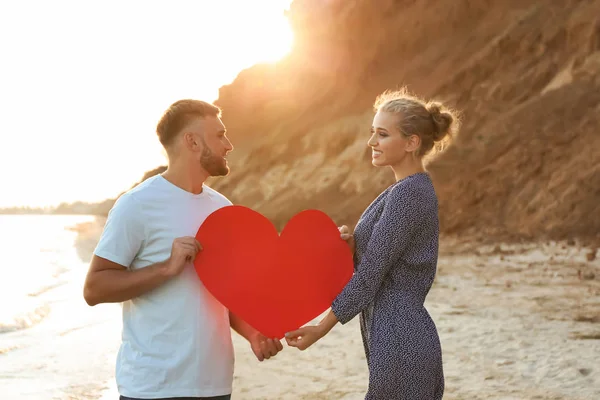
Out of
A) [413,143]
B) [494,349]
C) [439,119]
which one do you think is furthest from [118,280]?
[494,349]

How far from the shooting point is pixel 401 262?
2859mm

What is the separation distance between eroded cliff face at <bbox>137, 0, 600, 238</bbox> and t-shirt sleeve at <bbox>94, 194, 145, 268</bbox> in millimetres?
12676

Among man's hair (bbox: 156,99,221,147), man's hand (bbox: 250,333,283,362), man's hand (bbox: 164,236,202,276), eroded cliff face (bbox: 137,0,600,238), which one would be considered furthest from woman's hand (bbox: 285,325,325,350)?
eroded cliff face (bbox: 137,0,600,238)

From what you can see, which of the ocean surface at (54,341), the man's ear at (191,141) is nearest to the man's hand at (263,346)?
the man's ear at (191,141)

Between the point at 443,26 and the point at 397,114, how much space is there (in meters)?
26.2

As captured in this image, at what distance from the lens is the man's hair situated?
2.89m

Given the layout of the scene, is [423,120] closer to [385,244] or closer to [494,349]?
[385,244]

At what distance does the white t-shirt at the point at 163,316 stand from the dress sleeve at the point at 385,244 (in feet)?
1.97

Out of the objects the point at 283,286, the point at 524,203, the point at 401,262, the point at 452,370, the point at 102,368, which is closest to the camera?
the point at 401,262

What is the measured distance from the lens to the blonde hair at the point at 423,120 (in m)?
2.96

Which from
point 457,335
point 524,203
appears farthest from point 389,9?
point 457,335

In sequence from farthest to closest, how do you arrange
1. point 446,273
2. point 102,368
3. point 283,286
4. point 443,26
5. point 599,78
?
point 443,26 < point 599,78 < point 446,273 < point 102,368 < point 283,286

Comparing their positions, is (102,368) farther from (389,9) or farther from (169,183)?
(389,9)

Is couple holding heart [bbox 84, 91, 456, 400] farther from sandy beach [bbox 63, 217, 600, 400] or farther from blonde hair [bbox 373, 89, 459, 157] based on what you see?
sandy beach [bbox 63, 217, 600, 400]
